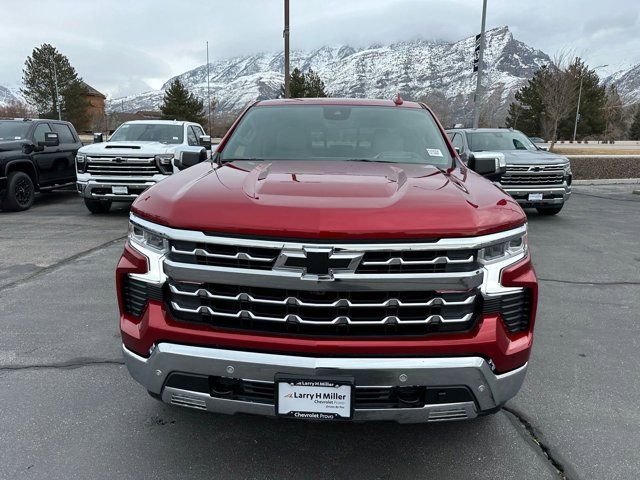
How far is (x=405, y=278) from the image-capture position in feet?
6.90

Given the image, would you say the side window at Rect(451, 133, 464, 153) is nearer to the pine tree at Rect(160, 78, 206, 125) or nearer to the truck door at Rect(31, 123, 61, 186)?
the truck door at Rect(31, 123, 61, 186)

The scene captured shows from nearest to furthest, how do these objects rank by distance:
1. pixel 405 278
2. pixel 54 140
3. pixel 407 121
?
pixel 405 278 → pixel 407 121 → pixel 54 140

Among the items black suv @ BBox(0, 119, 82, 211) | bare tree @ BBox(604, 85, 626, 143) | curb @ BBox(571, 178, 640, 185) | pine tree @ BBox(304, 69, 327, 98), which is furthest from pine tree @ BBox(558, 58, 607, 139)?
black suv @ BBox(0, 119, 82, 211)

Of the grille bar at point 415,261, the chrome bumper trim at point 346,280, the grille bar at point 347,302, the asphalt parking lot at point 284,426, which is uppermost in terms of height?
the grille bar at point 415,261

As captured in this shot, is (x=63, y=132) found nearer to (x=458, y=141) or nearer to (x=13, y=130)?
(x=13, y=130)

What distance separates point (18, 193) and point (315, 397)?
10.3m

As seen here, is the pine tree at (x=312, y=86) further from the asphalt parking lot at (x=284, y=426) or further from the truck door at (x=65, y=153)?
the asphalt parking lot at (x=284, y=426)

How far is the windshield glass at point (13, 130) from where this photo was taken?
1066 cm

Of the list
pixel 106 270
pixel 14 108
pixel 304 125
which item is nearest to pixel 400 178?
pixel 304 125

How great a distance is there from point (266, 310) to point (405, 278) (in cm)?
62

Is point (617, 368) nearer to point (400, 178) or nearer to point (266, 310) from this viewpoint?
point (400, 178)

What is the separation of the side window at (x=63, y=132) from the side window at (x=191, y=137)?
9.87 ft

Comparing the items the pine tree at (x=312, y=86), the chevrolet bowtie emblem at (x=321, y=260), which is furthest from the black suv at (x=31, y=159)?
the pine tree at (x=312, y=86)

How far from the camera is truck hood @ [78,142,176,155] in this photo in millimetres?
9188
